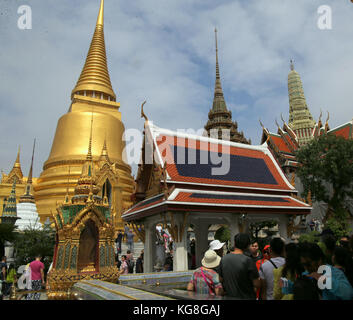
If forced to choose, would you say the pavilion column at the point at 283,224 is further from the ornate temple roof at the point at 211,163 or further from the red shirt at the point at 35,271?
the red shirt at the point at 35,271

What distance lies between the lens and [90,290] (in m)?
4.31

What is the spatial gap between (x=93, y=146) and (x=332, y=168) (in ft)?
67.2

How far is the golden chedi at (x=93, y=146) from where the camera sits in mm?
23875

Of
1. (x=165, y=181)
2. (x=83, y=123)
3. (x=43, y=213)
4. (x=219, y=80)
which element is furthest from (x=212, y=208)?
(x=219, y=80)

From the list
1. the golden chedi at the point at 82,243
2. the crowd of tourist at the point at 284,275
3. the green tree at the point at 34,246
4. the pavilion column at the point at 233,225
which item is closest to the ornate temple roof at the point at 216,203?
the pavilion column at the point at 233,225

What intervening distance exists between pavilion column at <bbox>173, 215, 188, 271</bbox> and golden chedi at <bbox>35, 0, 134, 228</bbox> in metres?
11.0

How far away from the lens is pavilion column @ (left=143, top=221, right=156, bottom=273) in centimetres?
1263

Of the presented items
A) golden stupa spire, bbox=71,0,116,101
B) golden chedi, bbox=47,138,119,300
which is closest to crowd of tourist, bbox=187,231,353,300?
golden chedi, bbox=47,138,119,300

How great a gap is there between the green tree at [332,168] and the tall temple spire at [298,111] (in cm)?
1077

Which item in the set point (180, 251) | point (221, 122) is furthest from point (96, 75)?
point (180, 251)

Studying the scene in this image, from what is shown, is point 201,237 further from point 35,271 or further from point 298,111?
point 298,111
